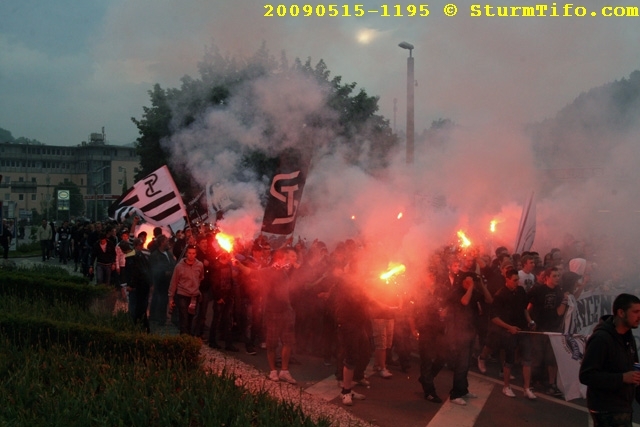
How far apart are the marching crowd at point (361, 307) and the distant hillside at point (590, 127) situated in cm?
580

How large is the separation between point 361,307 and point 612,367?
3.43 m

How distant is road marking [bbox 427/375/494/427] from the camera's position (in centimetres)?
684

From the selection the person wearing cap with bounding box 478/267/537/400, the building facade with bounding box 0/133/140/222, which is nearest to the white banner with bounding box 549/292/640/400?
the person wearing cap with bounding box 478/267/537/400

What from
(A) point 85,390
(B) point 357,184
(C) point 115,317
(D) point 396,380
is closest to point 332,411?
(D) point 396,380

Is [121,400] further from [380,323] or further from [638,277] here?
[638,277]

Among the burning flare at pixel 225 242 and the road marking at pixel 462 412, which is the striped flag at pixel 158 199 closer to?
the burning flare at pixel 225 242

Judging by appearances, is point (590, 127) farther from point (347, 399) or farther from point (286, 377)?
point (347, 399)

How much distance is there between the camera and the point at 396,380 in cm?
855

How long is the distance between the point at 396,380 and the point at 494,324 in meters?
1.51

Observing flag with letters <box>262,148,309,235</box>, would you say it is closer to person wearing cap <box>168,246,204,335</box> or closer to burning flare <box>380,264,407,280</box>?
person wearing cap <box>168,246,204,335</box>

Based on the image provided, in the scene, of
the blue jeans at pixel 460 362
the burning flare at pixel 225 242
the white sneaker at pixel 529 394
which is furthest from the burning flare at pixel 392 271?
the burning flare at pixel 225 242

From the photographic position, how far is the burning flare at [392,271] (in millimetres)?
8195

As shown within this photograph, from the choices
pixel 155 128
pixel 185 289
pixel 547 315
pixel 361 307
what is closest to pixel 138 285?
pixel 185 289

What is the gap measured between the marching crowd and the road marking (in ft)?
0.37
